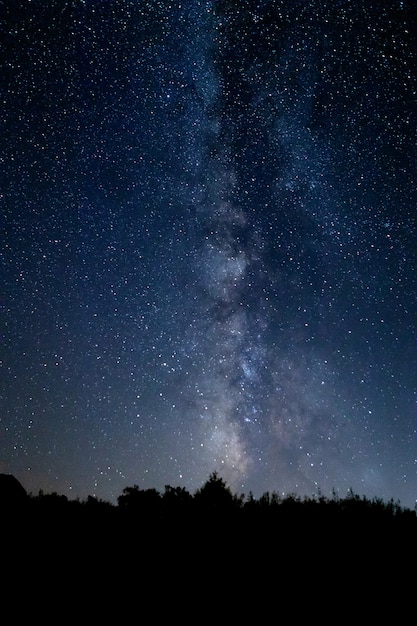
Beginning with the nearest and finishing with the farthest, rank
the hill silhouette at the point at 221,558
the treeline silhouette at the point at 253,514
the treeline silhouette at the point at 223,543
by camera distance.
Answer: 1. the hill silhouette at the point at 221,558
2. the treeline silhouette at the point at 223,543
3. the treeline silhouette at the point at 253,514

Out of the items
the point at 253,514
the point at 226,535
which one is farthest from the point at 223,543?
the point at 253,514

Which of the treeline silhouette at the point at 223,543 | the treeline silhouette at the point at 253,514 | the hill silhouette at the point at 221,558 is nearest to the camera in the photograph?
the hill silhouette at the point at 221,558

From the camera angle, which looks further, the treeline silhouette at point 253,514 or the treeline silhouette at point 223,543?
the treeline silhouette at point 253,514

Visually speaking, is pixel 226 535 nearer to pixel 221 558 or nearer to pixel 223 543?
pixel 223 543

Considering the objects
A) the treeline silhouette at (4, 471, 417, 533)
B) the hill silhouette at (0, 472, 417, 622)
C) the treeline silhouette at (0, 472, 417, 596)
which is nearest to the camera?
the hill silhouette at (0, 472, 417, 622)

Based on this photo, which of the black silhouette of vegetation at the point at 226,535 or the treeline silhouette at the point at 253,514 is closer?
the black silhouette of vegetation at the point at 226,535

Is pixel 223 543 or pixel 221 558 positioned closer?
pixel 221 558

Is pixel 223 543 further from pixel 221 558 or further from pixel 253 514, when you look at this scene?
pixel 253 514

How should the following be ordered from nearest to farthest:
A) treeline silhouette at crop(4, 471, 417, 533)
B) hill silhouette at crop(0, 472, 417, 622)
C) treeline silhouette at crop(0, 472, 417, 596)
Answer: hill silhouette at crop(0, 472, 417, 622) < treeline silhouette at crop(0, 472, 417, 596) < treeline silhouette at crop(4, 471, 417, 533)

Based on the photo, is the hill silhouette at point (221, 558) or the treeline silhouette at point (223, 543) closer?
the hill silhouette at point (221, 558)

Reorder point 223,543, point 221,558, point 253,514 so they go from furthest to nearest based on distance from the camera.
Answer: point 253,514
point 223,543
point 221,558

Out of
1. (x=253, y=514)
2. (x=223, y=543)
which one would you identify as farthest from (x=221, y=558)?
(x=253, y=514)

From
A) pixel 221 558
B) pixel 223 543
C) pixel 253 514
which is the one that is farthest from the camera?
pixel 253 514

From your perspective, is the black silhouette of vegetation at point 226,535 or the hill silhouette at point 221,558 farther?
the black silhouette of vegetation at point 226,535
